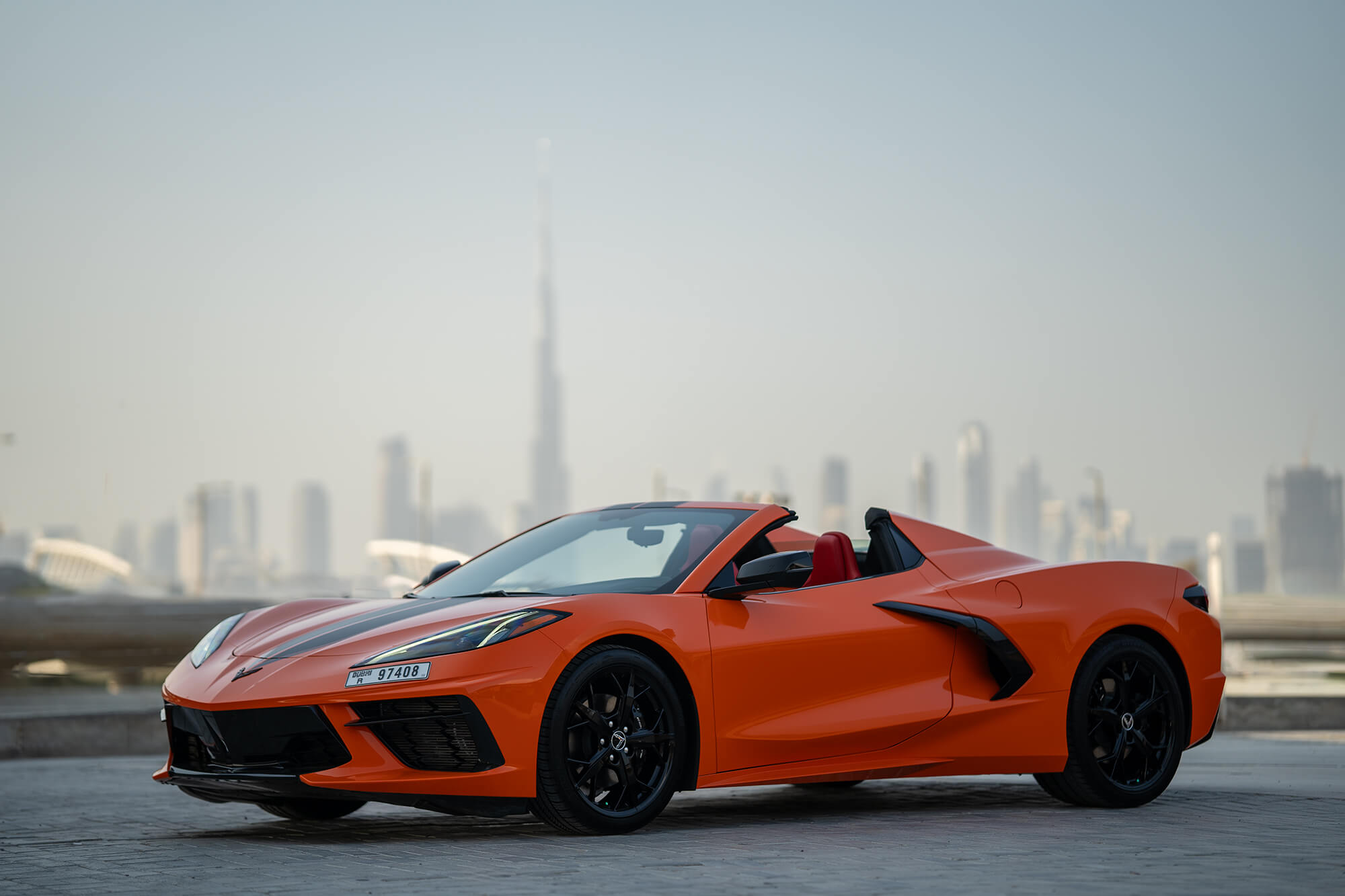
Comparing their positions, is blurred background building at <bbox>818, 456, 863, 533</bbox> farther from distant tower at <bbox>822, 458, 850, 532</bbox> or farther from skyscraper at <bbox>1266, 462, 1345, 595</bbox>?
skyscraper at <bbox>1266, 462, 1345, 595</bbox>

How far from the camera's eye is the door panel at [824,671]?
596 cm

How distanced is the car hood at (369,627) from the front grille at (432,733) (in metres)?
0.26

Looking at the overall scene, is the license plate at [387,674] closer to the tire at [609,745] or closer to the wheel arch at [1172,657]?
the tire at [609,745]

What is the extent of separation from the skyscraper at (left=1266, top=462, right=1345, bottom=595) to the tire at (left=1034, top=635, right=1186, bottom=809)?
427 feet

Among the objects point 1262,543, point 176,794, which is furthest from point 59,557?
point 1262,543

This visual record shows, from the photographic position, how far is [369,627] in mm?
5832

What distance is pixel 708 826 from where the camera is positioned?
6.10 m

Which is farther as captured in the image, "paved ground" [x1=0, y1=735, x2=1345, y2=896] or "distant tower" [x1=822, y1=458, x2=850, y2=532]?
"distant tower" [x1=822, y1=458, x2=850, y2=532]

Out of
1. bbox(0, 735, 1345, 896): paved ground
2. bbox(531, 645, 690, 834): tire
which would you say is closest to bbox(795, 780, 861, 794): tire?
bbox(0, 735, 1345, 896): paved ground

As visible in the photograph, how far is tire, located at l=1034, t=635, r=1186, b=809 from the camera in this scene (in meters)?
A: 6.72

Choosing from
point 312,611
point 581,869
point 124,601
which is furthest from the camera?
point 124,601

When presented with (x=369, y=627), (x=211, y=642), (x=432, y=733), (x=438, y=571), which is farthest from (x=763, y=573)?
(x=211, y=642)

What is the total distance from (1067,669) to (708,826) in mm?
1839

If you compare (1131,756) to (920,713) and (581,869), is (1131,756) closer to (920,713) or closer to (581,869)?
(920,713)
